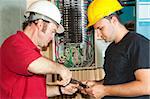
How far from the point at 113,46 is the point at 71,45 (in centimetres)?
67

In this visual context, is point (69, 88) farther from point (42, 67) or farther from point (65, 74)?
point (42, 67)

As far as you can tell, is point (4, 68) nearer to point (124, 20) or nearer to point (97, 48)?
point (97, 48)

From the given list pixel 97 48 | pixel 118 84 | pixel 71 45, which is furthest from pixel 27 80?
pixel 97 48

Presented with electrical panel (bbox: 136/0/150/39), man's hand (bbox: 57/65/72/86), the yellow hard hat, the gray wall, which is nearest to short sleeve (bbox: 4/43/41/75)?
man's hand (bbox: 57/65/72/86)

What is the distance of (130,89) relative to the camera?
1449 mm

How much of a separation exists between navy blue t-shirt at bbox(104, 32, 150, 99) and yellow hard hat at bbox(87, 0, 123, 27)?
18 centimetres

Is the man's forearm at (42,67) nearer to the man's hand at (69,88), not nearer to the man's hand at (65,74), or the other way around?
the man's hand at (65,74)

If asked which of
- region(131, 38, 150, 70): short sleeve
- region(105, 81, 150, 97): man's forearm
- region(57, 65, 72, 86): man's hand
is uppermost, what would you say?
region(131, 38, 150, 70): short sleeve

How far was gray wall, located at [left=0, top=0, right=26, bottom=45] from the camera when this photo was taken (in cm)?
211

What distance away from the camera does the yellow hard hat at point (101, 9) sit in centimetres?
159

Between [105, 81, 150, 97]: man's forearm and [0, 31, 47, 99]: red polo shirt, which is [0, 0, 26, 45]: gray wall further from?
[105, 81, 150, 97]: man's forearm

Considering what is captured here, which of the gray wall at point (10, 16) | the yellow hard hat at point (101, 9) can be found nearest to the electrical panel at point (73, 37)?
the gray wall at point (10, 16)

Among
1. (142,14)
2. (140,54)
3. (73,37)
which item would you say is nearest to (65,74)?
(140,54)

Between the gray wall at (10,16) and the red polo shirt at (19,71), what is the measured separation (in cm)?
68
